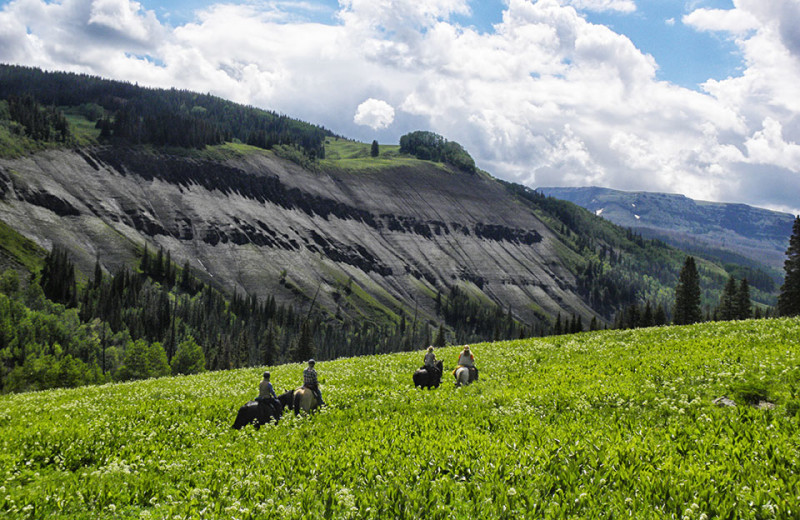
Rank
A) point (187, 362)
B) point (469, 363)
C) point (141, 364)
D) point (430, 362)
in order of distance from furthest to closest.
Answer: point (187, 362) < point (141, 364) < point (469, 363) < point (430, 362)

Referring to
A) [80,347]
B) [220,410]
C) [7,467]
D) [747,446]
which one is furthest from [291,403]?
[80,347]

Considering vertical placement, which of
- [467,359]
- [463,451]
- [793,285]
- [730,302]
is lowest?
[730,302]

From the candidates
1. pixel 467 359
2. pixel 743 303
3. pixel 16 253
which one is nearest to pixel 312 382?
pixel 467 359

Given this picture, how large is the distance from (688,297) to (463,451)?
383 feet

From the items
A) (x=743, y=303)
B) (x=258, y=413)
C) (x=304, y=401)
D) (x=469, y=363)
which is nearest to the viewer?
(x=258, y=413)

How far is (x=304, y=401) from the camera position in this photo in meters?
18.3

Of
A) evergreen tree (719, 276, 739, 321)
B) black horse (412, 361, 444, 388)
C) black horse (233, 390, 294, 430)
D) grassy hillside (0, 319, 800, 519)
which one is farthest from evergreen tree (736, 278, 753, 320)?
black horse (233, 390, 294, 430)

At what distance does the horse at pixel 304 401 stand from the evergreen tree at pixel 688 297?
110797 mm

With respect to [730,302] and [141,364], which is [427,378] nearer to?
[730,302]

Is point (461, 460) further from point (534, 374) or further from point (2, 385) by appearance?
point (2, 385)

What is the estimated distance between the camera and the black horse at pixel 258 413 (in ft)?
54.7

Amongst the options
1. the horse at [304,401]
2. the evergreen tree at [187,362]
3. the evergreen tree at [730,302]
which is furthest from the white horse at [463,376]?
the evergreen tree at [187,362]

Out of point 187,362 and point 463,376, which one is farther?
point 187,362

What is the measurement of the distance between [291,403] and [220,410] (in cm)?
285
